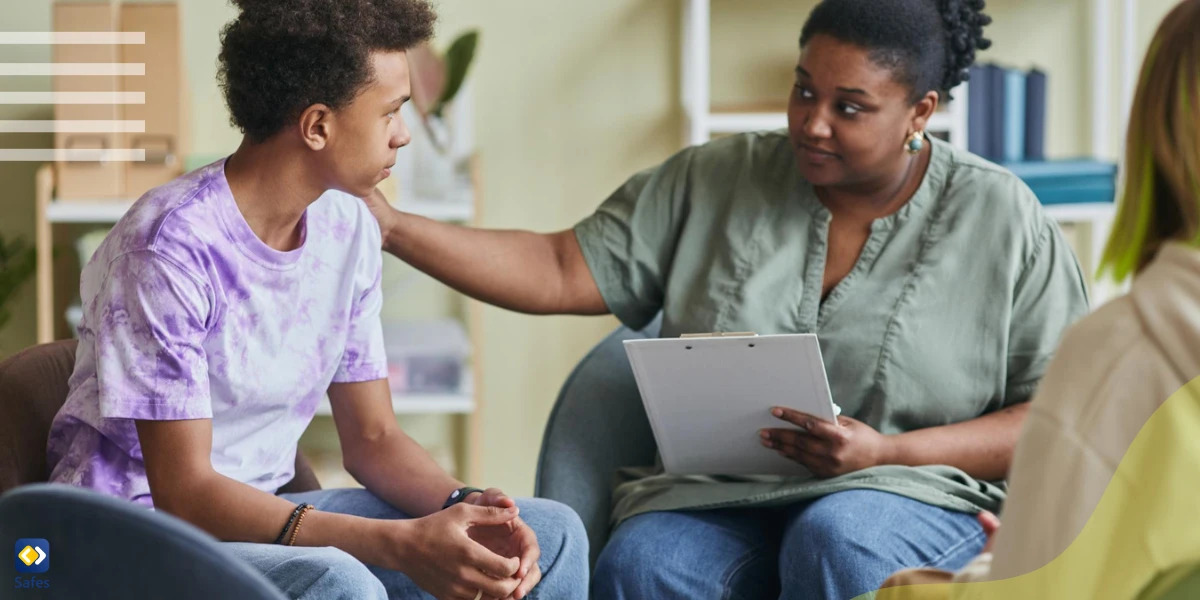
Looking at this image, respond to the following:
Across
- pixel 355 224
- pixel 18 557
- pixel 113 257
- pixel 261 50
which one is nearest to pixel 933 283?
pixel 355 224

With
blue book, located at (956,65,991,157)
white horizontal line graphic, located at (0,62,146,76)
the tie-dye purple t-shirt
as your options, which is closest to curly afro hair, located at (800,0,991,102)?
the tie-dye purple t-shirt

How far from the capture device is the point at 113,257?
118 centimetres

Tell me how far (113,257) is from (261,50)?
0.26 meters

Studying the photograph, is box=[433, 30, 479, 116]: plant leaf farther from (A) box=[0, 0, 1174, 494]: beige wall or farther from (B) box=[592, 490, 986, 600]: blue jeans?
(B) box=[592, 490, 986, 600]: blue jeans

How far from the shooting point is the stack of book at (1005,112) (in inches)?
109

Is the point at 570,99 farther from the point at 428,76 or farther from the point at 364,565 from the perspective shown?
the point at 364,565

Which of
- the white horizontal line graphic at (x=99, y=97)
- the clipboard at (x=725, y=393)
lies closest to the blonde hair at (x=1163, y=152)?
the clipboard at (x=725, y=393)

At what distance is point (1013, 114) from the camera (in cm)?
278

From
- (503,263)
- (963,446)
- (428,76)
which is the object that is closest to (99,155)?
(428,76)

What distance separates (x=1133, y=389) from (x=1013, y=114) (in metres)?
2.16

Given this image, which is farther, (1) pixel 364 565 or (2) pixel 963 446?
(2) pixel 963 446

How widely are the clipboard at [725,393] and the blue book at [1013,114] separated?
1536 mm

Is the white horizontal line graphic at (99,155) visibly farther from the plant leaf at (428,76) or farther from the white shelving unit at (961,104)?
the white shelving unit at (961,104)

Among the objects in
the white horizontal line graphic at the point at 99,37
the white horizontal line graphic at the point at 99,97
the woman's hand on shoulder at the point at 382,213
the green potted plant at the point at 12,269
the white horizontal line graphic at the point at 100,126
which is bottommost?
the green potted plant at the point at 12,269
